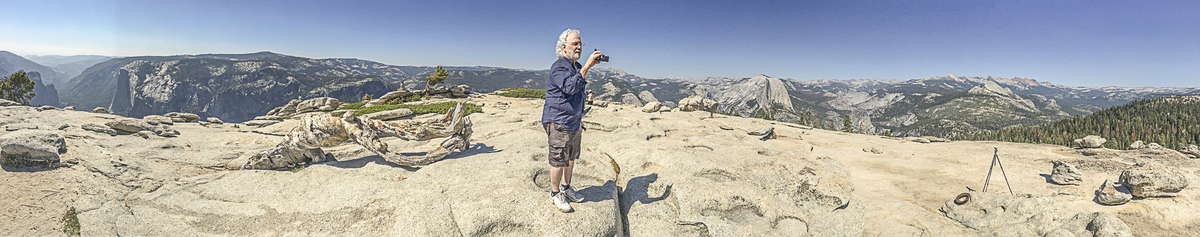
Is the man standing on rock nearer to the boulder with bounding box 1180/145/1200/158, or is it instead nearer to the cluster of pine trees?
the boulder with bounding box 1180/145/1200/158

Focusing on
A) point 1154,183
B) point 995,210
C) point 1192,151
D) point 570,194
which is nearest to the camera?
point 570,194

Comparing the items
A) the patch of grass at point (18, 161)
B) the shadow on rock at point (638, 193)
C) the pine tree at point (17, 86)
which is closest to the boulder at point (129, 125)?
the patch of grass at point (18, 161)

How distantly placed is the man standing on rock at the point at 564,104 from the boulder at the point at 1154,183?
13277mm

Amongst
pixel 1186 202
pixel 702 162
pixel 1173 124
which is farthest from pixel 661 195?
pixel 1173 124

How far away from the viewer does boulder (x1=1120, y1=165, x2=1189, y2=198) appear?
8547 millimetres

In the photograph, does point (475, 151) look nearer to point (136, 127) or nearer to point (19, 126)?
point (136, 127)

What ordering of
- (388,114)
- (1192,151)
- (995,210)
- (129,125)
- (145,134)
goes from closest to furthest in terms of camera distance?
(995,210)
(145,134)
(129,125)
(1192,151)
(388,114)

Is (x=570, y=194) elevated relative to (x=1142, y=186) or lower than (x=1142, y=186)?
elevated

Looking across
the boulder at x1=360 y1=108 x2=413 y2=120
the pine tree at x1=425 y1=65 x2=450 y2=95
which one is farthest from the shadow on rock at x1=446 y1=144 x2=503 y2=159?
the pine tree at x1=425 y1=65 x2=450 y2=95

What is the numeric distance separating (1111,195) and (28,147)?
22.9 metres

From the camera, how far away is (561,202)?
241 inches

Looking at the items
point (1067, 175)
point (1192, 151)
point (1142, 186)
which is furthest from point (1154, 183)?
point (1192, 151)

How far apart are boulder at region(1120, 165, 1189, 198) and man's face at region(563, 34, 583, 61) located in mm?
13457

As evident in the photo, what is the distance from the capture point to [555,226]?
5676 mm
